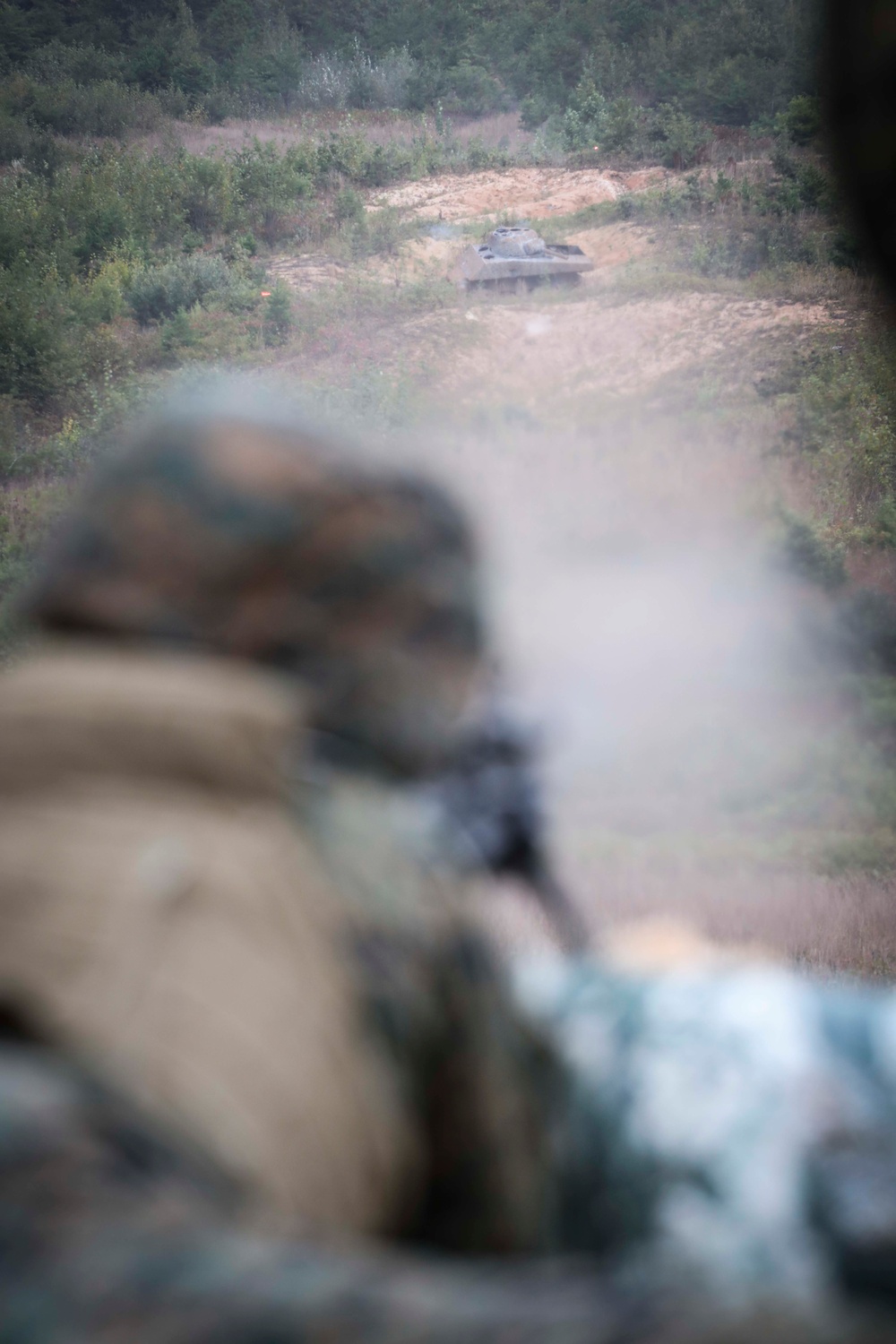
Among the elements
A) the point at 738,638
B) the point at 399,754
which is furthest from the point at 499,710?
the point at 738,638

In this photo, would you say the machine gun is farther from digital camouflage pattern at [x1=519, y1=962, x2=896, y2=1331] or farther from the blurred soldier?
the blurred soldier

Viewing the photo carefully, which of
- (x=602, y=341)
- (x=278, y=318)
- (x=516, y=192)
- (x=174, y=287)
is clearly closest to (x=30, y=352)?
(x=174, y=287)

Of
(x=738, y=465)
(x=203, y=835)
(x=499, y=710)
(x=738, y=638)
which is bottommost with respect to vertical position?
(x=738, y=638)

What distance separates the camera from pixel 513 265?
543 centimetres

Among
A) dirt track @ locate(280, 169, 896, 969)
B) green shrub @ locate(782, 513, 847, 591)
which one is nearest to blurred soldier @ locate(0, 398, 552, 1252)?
dirt track @ locate(280, 169, 896, 969)

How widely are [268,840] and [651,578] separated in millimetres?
3920

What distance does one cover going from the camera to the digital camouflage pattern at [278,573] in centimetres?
52

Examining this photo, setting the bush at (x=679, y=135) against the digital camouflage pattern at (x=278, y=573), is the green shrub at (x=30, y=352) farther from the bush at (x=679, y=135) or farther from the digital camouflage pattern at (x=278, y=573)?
the digital camouflage pattern at (x=278, y=573)

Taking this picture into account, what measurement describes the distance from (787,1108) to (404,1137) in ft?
1.85

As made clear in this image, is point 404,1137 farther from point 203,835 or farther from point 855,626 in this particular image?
point 855,626

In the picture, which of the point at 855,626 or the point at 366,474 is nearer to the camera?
the point at 366,474

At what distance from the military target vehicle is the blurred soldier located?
17.1 feet

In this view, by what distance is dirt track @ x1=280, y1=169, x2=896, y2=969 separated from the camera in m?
3.35

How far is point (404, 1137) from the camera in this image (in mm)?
419
